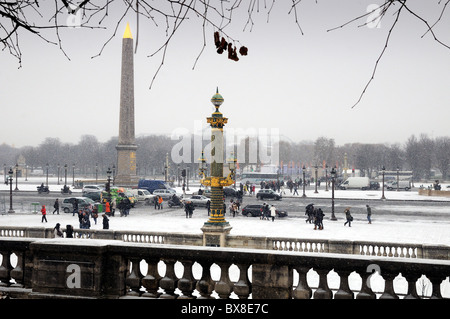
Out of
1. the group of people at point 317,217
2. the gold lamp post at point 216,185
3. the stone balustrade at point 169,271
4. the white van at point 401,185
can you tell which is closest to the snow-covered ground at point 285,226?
the group of people at point 317,217

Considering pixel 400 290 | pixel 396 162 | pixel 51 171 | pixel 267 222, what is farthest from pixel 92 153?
pixel 400 290

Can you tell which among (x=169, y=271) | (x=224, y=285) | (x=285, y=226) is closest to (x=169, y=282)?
(x=169, y=271)

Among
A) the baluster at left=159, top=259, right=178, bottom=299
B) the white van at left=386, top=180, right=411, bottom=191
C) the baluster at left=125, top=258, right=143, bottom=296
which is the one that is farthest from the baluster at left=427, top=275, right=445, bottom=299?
the white van at left=386, top=180, right=411, bottom=191

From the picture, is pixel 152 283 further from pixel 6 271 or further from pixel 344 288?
pixel 344 288

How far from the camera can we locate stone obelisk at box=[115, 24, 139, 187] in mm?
52188

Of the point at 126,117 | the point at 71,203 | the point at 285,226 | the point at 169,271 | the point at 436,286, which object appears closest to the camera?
the point at 436,286

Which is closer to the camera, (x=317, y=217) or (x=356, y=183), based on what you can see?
(x=317, y=217)

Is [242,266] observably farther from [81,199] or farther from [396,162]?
[396,162]

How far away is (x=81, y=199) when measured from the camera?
1433 inches

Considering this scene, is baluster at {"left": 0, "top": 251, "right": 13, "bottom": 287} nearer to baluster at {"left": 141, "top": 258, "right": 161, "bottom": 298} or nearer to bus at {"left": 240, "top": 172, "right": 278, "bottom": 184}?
baluster at {"left": 141, "top": 258, "right": 161, "bottom": 298}

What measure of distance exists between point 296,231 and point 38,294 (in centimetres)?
2104

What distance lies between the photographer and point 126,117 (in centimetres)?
5300

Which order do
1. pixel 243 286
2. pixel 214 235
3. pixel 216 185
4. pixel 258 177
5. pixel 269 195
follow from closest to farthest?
pixel 243 286
pixel 214 235
pixel 216 185
pixel 269 195
pixel 258 177
